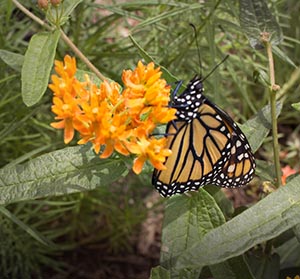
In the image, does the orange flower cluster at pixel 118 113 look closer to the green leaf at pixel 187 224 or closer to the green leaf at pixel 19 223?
the green leaf at pixel 187 224

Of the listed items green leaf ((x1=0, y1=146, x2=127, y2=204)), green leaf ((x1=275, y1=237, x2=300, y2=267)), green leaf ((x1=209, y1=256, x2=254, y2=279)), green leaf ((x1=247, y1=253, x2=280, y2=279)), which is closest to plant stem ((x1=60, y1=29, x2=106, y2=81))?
green leaf ((x1=0, y1=146, x2=127, y2=204))

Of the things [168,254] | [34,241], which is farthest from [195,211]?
[34,241]

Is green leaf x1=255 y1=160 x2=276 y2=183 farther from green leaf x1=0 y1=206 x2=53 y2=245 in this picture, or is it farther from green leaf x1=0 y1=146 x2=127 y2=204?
green leaf x1=0 y1=206 x2=53 y2=245

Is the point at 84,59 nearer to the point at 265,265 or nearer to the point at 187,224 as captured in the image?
the point at 187,224

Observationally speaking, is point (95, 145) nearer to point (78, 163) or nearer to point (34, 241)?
point (78, 163)

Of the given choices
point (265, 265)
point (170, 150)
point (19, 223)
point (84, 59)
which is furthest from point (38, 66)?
point (265, 265)

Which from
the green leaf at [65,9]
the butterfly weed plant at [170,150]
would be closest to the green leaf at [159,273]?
the butterfly weed plant at [170,150]
